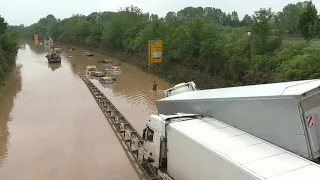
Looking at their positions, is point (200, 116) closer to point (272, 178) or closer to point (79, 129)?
point (272, 178)

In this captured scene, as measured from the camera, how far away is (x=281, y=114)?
730cm

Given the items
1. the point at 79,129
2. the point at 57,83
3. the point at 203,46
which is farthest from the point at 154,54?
the point at 79,129

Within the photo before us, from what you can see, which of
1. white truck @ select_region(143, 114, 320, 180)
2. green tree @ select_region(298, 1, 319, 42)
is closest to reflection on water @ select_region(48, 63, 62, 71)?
green tree @ select_region(298, 1, 319, 42)

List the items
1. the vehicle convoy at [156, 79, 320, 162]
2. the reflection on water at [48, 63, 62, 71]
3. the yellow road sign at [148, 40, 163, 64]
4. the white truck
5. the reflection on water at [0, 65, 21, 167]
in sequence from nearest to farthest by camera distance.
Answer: the white truck, the vehicle convoy at [156, 79, 320, 162], the reflection on water at [0, 65, 21, 167], the yellow road sign at [148, 40, 163, 64], the reflection on water at [48, 63, 62, 71]

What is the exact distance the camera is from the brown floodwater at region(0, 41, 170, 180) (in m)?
13.8

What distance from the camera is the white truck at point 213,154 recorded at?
21.0 feet

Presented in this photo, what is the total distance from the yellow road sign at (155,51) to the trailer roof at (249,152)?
30.4 meters

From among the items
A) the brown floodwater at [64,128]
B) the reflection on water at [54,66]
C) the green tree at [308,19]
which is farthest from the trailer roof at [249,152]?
the reflection on water at [54,66]

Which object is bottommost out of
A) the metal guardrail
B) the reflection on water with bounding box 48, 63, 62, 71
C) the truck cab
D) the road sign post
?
the metal guardrail

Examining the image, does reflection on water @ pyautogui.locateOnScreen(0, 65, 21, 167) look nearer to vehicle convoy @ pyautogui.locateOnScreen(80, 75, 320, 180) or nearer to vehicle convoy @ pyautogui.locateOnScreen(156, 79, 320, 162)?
vehicle convoy @ pyautogui.locateOnScreen(80, 75, 320, 180)

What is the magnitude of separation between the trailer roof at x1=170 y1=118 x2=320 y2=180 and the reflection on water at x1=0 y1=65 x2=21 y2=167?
10.6m

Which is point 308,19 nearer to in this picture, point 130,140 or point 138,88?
point 138,88

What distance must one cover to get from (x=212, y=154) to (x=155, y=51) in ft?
108

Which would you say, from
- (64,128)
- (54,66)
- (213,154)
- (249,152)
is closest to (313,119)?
(249,152)
